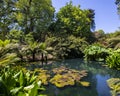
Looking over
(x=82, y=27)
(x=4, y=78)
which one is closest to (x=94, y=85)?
(x=4, y=78)

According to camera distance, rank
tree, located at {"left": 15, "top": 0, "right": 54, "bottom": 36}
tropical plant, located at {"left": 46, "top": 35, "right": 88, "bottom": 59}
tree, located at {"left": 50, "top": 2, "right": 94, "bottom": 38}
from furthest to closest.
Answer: tree, located at {"left": 50, "top": 2, "right": 94, "bottom": 38} < tree, located at {"left": 15, "top": 0, "right": 54, "bottom": 36} < tropical plant, located at {"left": 46, "top": 35, "right": 88, "bottom": 59}

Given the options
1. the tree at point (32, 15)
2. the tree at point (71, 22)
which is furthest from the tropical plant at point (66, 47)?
the tree at point (71, 22)

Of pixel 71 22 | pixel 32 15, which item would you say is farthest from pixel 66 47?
pixel 71 22

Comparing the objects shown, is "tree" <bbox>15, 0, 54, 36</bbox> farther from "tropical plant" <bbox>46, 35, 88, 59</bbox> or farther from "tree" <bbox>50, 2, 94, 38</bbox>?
"tropical plant" <bbox>46, 35, 88, 59</bbox>

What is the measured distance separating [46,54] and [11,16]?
10331mm

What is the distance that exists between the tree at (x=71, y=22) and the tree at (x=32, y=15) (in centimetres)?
247

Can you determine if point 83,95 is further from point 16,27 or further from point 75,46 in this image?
point 16,27

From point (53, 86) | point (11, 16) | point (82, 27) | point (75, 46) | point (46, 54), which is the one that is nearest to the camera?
point (53, 86)

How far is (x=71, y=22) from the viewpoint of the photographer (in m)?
37.0

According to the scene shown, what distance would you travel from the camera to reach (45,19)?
33438 millimetres

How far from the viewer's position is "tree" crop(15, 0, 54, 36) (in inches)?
1297

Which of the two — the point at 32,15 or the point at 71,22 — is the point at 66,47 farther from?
the point at 71,22

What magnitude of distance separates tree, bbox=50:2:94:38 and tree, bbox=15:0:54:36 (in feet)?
8.09

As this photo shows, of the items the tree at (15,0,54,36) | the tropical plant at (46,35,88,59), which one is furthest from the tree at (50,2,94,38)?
the tropical plant at (46,35,88,59)
